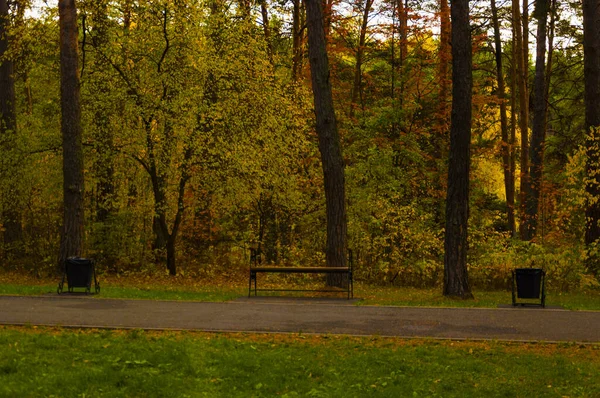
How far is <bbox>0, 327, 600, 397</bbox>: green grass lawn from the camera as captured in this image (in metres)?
7.75

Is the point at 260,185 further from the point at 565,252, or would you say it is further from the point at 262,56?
the point at 565,252

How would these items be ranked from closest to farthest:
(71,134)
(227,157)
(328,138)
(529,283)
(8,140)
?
(529,283) < (328,138) < (71,134) < (227,157) < (8,140)

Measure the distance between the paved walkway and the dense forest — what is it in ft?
20.2

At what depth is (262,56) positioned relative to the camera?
919 inches

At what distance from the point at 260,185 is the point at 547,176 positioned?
1613cm

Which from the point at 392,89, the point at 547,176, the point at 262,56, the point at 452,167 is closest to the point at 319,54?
the point at 452,167

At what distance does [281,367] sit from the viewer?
28.1 feet

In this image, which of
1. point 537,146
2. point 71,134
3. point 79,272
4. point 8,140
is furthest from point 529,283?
point 8,140

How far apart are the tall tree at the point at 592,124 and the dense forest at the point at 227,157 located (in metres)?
0.05

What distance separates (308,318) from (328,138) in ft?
21.5

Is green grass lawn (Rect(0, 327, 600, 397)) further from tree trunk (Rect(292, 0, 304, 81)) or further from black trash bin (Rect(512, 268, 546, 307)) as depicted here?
tree trunk (Rect(292, 0, 304, 81))

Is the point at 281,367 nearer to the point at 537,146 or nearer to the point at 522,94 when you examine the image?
the point at 537,146

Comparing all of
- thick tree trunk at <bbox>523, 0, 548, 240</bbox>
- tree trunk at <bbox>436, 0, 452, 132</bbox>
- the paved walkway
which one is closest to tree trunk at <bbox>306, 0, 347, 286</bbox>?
the paved walkway

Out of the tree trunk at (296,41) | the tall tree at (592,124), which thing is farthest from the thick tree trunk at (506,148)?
the tree trunk at (296,41)
